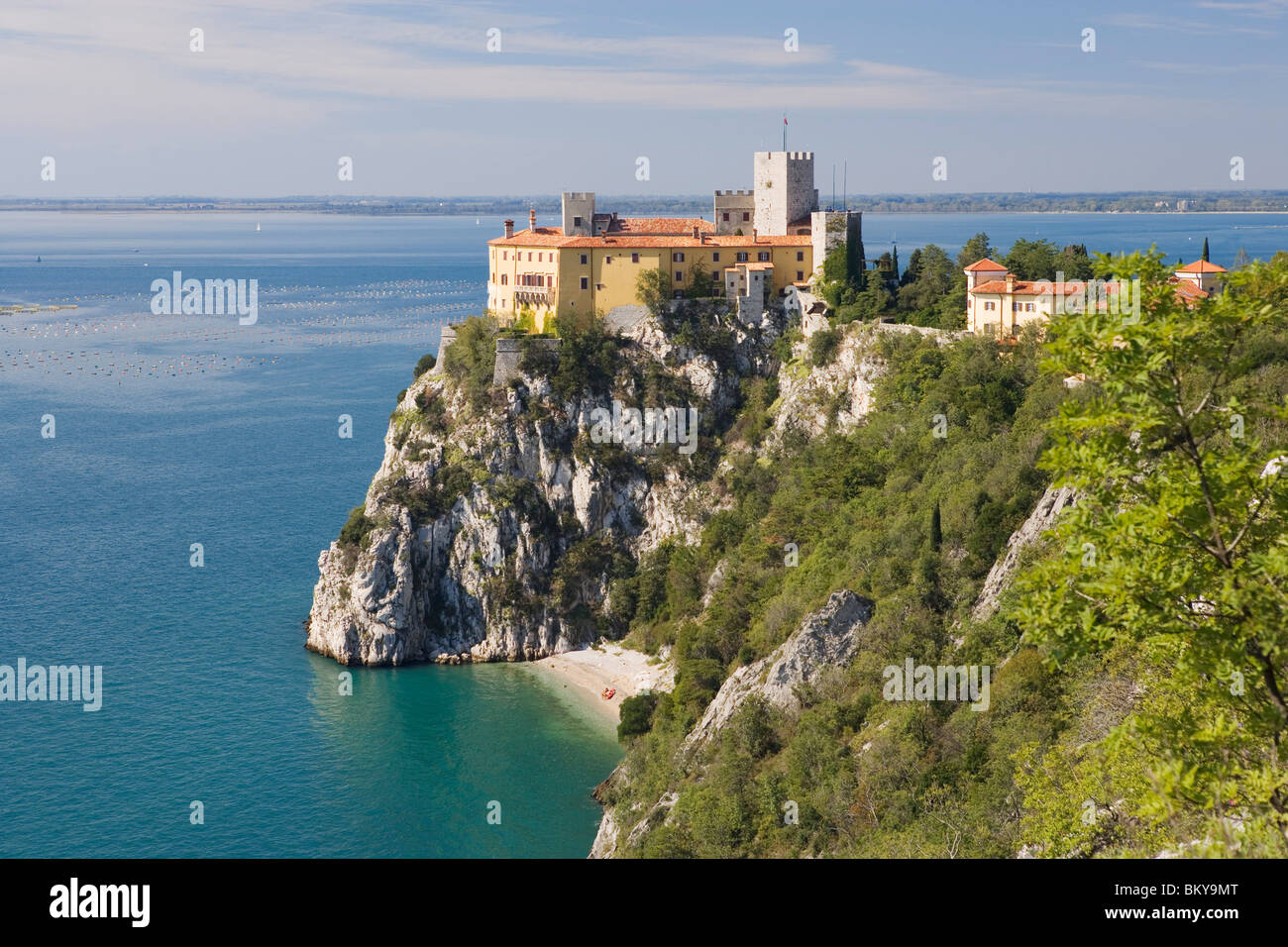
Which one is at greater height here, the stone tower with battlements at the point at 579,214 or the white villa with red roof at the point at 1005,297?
the stone tower with battlements at the point at 579,214

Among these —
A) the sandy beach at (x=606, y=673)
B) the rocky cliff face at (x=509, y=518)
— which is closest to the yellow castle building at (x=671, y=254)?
the rocky cliff face at (x=509, y=518)

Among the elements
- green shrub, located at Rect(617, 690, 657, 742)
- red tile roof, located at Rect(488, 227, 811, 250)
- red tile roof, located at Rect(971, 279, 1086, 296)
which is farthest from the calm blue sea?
red tile roof, located at Rect(971, 279, 1086, 296)

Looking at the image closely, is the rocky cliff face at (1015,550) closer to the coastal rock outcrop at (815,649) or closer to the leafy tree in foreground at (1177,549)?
the coastal rock outcrop at (815,649)

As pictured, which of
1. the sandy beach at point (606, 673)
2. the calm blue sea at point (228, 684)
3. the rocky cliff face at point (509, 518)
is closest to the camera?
the calm blue sea at point (228, 684)

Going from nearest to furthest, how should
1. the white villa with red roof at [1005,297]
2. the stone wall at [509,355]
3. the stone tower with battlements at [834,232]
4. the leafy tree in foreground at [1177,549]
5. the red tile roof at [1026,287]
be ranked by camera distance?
the leafy tree in foreground at [1177,549] < the red tile roof at [1026,287] < the white villa with red roof at [1005,297] < the stone tower with battlements at [834,232] < the stone wall at [509,355]

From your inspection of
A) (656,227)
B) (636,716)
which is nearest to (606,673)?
(636,716)

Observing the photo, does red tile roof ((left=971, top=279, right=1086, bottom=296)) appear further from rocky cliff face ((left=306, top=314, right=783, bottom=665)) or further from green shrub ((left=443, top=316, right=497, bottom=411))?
green shrub ((left=443, top=316, right=497, bottom=411))

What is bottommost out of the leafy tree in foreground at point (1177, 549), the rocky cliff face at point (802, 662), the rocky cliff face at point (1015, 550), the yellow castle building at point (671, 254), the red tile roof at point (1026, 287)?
the rocky cliff face at point (802, 662)
